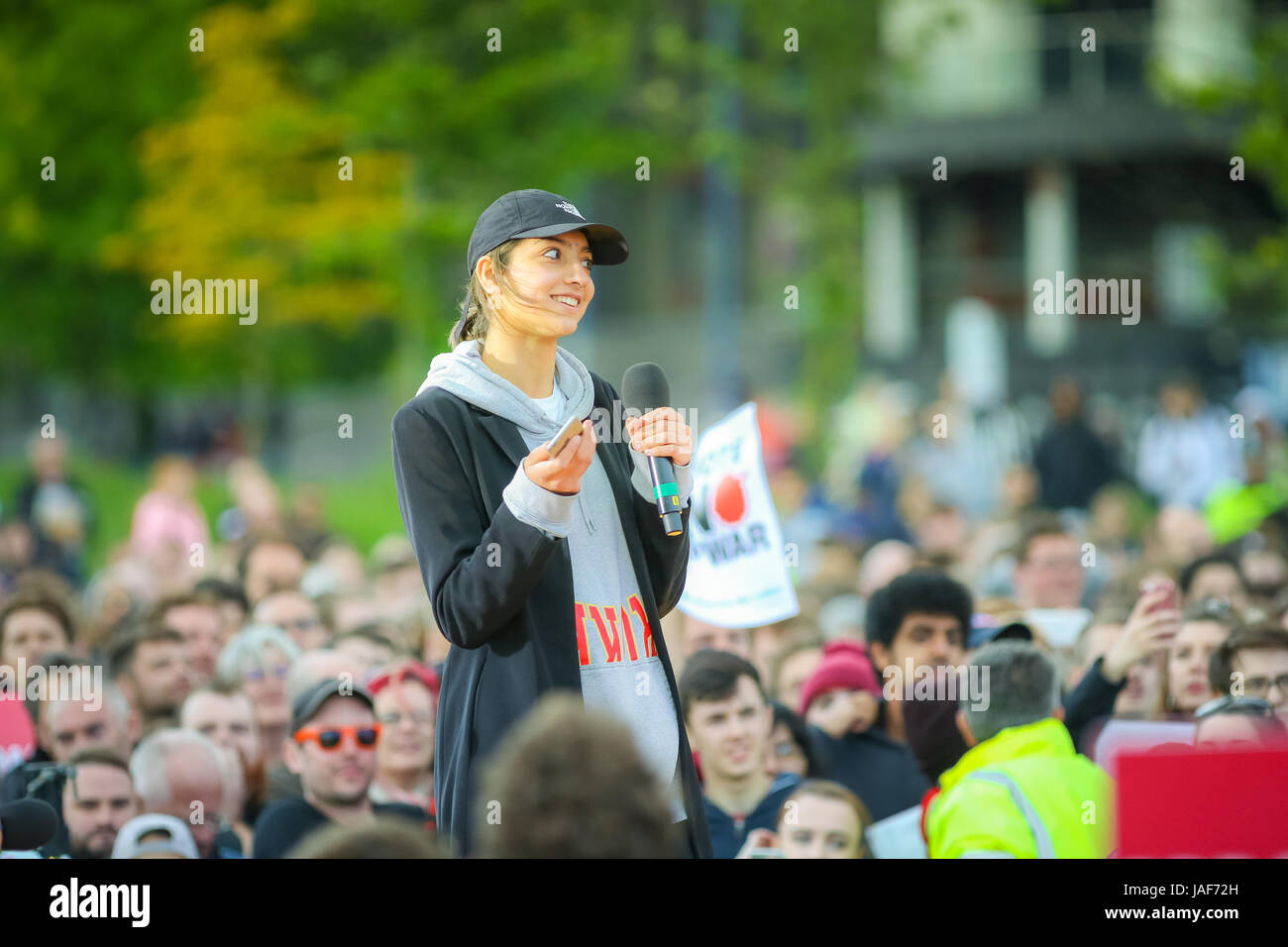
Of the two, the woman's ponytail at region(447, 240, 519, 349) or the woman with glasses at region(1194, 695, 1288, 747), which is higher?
the woman's ponytail at region(447, 240, 519, 349)

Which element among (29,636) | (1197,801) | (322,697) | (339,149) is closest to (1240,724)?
(1197,801)

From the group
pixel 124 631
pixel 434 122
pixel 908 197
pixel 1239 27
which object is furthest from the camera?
pixel 908 197

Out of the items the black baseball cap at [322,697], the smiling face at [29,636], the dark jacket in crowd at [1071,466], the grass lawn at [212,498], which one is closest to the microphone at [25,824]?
the black baseball cap at [322,697]

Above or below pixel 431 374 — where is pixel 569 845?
below

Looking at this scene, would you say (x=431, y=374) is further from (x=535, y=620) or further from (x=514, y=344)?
(x=535, y=620)

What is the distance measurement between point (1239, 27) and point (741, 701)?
23.2 meters

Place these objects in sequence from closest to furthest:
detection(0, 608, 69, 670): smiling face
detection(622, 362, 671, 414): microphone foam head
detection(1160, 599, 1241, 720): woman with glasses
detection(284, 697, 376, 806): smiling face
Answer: detection(622, 362, 671, 414): microphone foam head < detection(284, 697, 376, 806): smiling face < detection(1160, 599, 1241, 720): woman with glasses < detection(0, 608, 69, 670): smiling face

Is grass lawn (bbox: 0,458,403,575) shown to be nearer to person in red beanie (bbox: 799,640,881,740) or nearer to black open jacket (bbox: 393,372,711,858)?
person in red beanie (bbox: 799,640,881,740)

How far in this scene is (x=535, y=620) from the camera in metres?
3.31

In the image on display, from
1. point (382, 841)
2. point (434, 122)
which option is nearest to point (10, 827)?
point (382, 841)

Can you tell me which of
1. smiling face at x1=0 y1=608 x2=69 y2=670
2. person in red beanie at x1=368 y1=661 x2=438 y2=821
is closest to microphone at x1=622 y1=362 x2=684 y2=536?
person in red beanie at x1=368 y1=661 x2=438 y2=821

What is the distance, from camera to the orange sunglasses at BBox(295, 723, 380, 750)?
545 cm

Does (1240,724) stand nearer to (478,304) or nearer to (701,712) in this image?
(701,712)

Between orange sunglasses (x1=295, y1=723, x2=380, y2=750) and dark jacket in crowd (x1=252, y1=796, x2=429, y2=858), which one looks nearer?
dark jacket in crowd (x1=252, y1=796, x2=429, y2=858)
